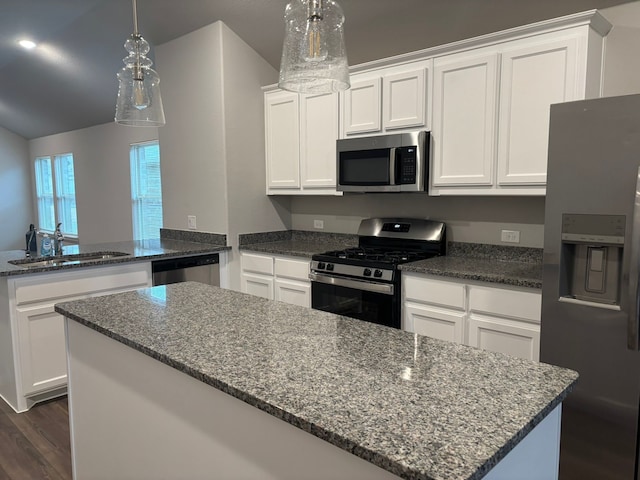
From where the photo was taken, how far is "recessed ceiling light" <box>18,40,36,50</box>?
5004 millimetres

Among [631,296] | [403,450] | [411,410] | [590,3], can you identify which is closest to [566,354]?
[631,296]

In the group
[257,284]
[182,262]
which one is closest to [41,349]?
[182,262]

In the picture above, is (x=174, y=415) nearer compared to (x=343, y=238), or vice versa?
(x=174, y=415)

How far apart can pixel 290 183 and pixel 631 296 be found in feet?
8.75

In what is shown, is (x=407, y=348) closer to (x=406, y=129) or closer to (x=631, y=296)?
(x=631, y=296)

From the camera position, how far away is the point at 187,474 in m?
1.29

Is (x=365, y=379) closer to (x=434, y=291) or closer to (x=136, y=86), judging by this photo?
(x=136, y=86)

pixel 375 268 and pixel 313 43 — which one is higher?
pixel 313 43

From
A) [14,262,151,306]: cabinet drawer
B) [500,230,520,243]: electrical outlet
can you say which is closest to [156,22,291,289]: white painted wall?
[14,262,151,306]: cabinet drawer

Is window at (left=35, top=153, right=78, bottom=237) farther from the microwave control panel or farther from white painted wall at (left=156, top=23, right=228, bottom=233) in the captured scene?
the microwave control panel

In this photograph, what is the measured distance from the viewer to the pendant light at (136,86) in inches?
74.7

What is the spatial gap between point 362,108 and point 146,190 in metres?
4.00

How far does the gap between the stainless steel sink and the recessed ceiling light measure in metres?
3.02

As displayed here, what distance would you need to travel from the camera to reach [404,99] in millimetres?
3137
